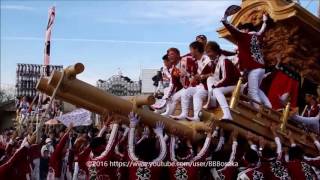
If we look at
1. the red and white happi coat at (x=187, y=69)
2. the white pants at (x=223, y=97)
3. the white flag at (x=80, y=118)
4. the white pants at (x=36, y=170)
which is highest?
the red and white happi coat at (x=187, y=69)

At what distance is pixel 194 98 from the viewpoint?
752cm

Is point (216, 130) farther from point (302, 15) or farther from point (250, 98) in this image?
point (302, 15)

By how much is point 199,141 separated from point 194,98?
0.90 metres

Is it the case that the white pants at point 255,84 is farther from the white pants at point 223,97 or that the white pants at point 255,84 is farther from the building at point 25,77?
the building at point 25,77

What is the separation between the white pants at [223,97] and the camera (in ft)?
22.2

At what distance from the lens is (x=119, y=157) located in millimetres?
6367

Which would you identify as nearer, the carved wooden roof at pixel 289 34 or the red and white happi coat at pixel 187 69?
the red and white happi coat at pixel 187 69

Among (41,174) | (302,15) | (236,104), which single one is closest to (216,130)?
(236,104)

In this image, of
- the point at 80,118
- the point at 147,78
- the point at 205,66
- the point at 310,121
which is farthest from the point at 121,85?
the point at 205,66

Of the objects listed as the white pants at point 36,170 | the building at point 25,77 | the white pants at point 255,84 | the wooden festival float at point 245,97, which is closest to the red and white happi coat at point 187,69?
the wooden festival float at point 245,97

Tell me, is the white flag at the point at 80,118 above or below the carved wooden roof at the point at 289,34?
below

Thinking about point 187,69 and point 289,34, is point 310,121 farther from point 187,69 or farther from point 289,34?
point 187,69

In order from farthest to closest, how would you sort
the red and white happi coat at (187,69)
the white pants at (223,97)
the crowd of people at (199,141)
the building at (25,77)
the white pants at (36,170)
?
the building at (25,77) → the white pants at (36,170) → the red and white happi coat at (187,69) → the white pants at (223,97) → the crowd of people at (199,141)

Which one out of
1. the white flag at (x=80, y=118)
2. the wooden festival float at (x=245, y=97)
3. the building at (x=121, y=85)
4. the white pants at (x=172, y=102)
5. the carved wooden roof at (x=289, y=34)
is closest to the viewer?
the wooden festival float at (x=245, y=97)
